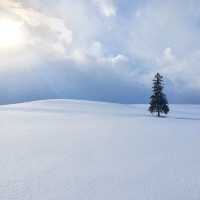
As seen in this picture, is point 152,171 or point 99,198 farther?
point 152,171

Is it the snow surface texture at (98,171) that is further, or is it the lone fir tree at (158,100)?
the lone fir tree at (158,100)

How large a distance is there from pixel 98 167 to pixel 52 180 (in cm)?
187

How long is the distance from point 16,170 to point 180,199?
523 cm

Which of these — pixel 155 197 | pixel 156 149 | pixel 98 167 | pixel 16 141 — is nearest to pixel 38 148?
pixel 16 141

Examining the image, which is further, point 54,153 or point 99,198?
point 54,153

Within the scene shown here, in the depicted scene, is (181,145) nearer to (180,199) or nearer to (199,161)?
(199,161)

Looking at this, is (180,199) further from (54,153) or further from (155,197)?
(54,153)

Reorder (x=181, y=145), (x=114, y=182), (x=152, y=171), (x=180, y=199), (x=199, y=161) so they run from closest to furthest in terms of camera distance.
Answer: (x=180, y=199), (x=114, y=182), (x=152, y=171), (x=199, y=161), (x=181, y=145)

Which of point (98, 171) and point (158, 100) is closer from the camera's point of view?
point (98, 171)

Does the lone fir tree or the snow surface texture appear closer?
the snow surface texture

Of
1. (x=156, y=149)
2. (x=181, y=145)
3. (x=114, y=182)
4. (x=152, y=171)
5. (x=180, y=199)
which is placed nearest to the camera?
(x=180, y=199)

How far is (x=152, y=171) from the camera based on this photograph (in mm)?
8148

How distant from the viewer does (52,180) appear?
7.23m

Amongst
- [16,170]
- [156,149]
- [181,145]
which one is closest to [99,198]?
[16,170]
